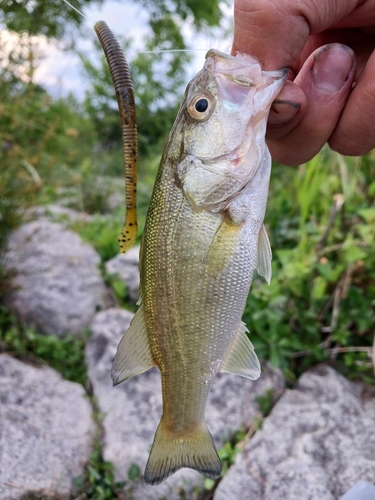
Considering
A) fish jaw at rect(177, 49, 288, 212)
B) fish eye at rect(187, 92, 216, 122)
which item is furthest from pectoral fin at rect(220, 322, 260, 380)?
fish eye at rect(187, 92, 216, 122)

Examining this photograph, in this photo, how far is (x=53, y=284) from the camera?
3.73 m

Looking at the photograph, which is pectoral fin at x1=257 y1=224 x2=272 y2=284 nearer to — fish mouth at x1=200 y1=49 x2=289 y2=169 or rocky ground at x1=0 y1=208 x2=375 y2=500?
fish mouth at x1=200 y1=49 x2=289 y2=169

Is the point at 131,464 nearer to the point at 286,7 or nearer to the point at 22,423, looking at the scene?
the point at 22,423

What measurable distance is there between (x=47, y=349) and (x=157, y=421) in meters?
1.02

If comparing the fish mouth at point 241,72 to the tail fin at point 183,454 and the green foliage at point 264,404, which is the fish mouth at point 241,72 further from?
the green foliage at point 264,404

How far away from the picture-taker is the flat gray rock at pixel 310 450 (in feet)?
7.47

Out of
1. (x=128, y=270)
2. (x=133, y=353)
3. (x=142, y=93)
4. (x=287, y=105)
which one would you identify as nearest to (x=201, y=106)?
(x=287, y=105)

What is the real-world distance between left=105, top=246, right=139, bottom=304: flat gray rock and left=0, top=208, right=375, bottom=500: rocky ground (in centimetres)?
39

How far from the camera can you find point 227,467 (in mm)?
2475

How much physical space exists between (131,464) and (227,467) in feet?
1.72

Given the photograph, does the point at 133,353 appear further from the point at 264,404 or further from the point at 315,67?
the point at 264,404

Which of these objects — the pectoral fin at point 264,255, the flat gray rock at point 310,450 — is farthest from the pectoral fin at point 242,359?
the flat gray rock at point 310,450

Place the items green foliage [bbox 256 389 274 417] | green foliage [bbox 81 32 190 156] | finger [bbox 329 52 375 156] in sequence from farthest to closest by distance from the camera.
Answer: green foliage [bbox 81 32 190 156] → green foliage [bbox 256 389 274 417] → finger [bbox 329 52 375 156]

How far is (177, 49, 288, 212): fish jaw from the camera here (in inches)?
56.4
